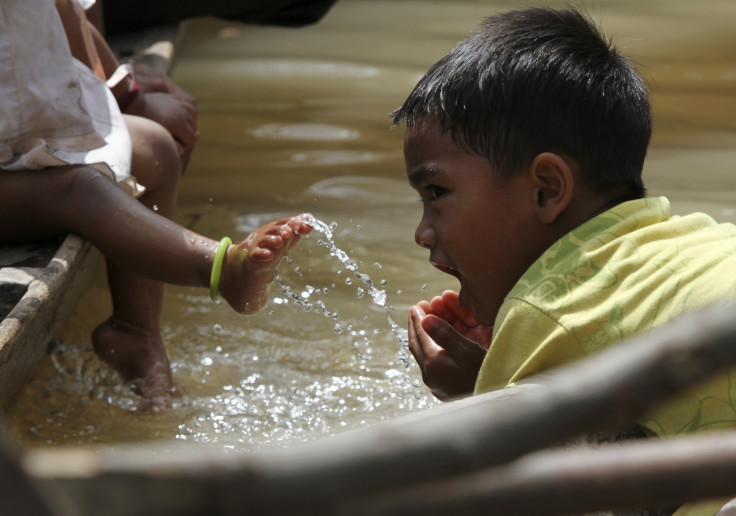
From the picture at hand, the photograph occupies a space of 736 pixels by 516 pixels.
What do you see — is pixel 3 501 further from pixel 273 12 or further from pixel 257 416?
pixel 273 12

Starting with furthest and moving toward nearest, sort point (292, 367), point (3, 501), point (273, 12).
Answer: point (273, 12) → point (292, 367) → point (3, 501)

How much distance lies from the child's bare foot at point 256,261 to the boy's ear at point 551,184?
0.60 m

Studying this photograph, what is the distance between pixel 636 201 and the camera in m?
1.35

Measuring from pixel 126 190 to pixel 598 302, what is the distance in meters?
1.17

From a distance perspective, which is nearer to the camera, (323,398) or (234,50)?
(323,398)

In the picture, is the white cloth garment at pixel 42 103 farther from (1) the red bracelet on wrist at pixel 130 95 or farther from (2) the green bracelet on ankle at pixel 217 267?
(1) the red bracelet on wrist at pixel 130 95

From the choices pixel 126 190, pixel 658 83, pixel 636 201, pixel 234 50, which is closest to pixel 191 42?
pixel 234 50

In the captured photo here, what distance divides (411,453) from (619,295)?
79 cm

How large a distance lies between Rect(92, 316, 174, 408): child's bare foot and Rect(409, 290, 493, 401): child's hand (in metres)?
0.73

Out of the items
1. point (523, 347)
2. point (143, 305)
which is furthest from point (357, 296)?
point (523, 347)

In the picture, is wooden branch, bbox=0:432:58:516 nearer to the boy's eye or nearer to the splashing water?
the boy's eye

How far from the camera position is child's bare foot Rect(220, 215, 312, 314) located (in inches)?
72.6

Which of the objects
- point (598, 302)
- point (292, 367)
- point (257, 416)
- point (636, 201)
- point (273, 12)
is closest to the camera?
point (598, 302)

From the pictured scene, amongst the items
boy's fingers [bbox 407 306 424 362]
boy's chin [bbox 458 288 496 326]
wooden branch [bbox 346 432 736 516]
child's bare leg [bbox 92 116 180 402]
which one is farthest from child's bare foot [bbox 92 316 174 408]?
wooden branch [bbox 346 432 736 516]
